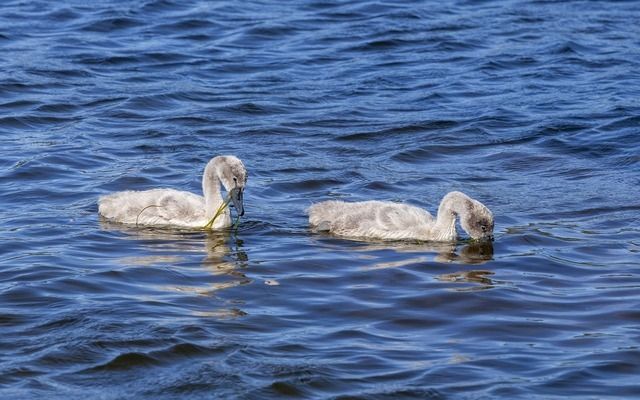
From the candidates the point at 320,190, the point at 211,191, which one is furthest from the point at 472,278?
the point at 320,190

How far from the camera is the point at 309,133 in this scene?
636 inches

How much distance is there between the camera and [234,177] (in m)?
12.4

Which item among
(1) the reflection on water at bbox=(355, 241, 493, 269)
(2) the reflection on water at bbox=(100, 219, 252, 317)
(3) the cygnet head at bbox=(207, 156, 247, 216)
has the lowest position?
(1) the reflection on water at bbox=(355, 241, 493, 269)

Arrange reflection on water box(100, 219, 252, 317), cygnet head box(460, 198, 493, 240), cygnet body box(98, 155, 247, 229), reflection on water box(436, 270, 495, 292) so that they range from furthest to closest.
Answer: cygnet body box(98, 155, 247, 229)
cygnet head box(460, 198, 493, 240)
reflection on water box(436, 270, 495, 292)
reflection on water box(100, 219, 252, 317)

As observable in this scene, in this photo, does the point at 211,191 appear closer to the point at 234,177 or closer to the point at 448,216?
the point at 234,177

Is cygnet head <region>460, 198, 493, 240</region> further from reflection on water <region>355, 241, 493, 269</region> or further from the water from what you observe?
the water

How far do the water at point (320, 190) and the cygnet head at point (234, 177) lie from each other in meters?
0.34

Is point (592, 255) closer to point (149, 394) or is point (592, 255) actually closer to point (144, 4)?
point (149, 394)

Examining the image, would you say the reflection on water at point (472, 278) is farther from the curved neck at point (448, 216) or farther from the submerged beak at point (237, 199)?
the submerged beak at point (237, 199)

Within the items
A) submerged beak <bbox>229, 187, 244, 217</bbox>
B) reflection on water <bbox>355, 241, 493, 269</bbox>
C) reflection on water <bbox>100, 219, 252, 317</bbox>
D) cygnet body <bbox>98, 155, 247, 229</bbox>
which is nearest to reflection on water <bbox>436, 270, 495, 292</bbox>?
reflection on water <bbox>355, 241, 493, 269</bbox>

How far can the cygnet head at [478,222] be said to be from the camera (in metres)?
12.1

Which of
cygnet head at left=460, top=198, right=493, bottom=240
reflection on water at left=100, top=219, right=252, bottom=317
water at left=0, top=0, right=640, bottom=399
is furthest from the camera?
cygnet head at left=460, top=198, right=493, bottom=240

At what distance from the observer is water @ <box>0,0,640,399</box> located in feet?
29.5

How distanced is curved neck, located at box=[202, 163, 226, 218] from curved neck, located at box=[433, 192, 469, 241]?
6.57 feet
